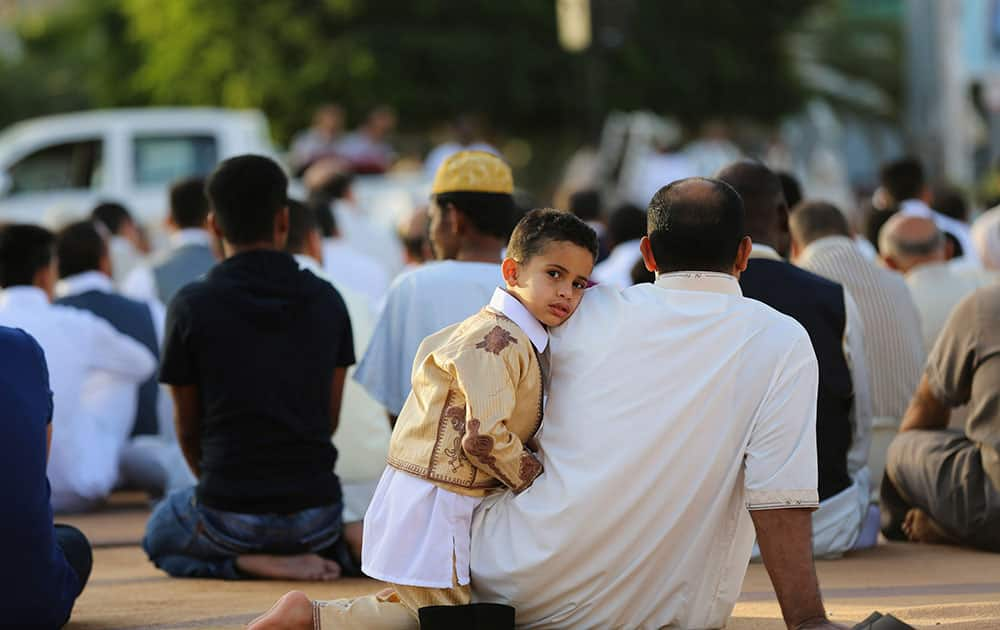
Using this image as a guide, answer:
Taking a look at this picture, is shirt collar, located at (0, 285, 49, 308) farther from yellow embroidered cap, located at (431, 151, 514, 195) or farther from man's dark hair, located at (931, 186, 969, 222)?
man's dark hair, located at (931, 186, 969, 222)

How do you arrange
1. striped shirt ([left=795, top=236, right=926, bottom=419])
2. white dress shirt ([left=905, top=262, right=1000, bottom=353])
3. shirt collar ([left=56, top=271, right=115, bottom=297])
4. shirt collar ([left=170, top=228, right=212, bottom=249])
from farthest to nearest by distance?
shirt collar ([left=170, top=228, right=212, bottom=249]) < shirt collar ([left=56, top=271, right=115, bottom=297]) < white dress shirt ([left=905, top=262, right=1000, bottom=353]) < striped shirt ([left=795, top=236, right=926, bottom=419])

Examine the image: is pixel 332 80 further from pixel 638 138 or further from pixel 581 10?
pixel 581 10

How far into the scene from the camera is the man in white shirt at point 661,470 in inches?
185

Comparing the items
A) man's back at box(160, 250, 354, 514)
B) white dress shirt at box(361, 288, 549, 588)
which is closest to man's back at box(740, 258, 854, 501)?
man's back at box(160, 250, 354, 514)

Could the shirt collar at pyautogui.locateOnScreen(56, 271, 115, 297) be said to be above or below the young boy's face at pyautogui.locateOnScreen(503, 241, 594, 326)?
below

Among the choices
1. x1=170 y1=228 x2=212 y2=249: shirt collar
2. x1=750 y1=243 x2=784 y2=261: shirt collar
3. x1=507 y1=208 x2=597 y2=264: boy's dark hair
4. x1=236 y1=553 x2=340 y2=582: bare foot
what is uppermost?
x1=507 y1=208 x2=597 y2=264: boy's dark hair

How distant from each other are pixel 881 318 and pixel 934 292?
112cm

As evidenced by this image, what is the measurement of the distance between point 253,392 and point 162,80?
76.3ft

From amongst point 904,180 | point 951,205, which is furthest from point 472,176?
point 951,205

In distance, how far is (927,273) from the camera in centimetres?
866

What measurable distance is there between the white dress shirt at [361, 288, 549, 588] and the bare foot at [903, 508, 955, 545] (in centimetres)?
288

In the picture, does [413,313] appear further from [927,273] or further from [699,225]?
[927,273]

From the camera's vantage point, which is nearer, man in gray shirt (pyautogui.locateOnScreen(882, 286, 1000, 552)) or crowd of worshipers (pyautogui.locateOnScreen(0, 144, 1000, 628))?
crowd of worshipers (pyautogui.locateOnScreen(0, 144, 1000, 628))

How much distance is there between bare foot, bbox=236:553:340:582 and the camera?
21.3 feet
